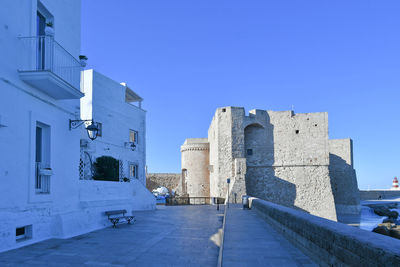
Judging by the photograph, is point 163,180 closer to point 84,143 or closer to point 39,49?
point 84,143

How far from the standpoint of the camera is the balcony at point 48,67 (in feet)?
23.6

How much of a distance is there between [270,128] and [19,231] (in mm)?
24878

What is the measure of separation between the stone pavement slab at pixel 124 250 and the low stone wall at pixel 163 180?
33.3 metres

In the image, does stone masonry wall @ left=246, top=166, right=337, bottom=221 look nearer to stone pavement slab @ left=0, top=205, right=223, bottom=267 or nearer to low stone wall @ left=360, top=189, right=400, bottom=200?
stone pavement slab @ left=0, top=205, right=223, bottom=267

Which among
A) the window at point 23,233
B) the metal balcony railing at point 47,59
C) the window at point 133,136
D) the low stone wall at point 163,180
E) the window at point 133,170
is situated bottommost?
the low stone wall at point 163,180

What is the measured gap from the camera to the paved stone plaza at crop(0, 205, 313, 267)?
18.7ft

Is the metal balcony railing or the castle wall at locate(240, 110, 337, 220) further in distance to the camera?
the castle wall at locate(240, 110, 337, 220)

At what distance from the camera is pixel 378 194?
5156 cm

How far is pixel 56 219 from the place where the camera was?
324 inches

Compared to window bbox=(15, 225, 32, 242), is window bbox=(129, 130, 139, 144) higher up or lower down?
higher up

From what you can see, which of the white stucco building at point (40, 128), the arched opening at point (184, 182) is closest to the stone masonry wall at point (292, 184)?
the arched opening at point (184, 182)

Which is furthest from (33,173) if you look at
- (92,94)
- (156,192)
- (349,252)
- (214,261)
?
(156,192)

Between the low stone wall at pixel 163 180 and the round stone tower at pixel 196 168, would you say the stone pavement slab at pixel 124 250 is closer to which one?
the round stone tower at pixel 196 168

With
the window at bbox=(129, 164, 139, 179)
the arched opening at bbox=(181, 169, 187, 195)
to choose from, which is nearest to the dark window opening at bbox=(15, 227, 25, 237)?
the window at bbox=(129, 164, 139, 179)
